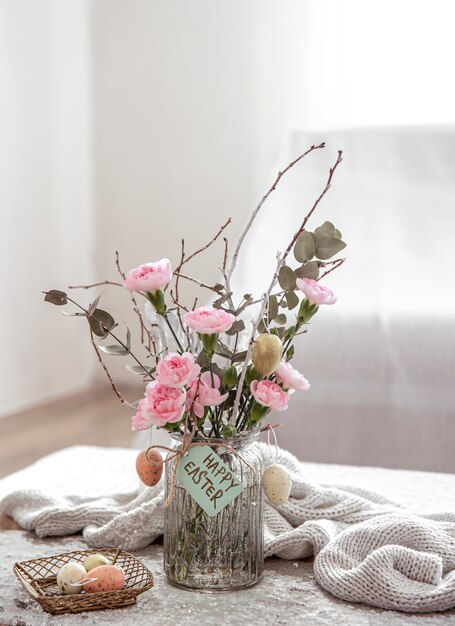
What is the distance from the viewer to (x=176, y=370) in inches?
30.2

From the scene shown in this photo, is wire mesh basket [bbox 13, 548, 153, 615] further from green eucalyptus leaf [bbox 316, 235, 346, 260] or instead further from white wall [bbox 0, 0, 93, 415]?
white wall [bbox 0, 0, 93, 415]

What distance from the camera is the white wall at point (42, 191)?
3.46m

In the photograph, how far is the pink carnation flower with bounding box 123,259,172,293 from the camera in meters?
0.80

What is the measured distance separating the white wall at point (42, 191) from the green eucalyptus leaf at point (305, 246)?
9.01ft

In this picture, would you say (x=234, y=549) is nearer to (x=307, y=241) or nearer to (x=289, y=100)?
(x=307, y=241)

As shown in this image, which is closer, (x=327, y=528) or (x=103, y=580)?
(x=103, y=580)

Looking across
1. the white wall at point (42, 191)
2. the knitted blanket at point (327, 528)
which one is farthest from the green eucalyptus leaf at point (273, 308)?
the white wall at point (42, 191)

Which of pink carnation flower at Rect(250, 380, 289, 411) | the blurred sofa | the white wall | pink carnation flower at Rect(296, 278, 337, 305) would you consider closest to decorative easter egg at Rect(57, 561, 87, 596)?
pink carnation flower at Rect(250, 380, 289, 411)

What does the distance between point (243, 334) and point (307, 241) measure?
12 cm

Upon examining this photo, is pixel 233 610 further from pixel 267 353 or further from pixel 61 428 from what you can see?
pixel 61 428

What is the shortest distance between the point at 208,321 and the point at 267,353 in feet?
0.20

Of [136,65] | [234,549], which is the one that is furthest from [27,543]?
[136,65]

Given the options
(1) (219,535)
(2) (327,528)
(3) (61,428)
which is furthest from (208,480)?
(3) (61,428)

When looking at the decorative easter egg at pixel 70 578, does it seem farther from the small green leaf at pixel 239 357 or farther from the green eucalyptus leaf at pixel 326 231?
the green eucalyptus leaf at pixel 326 231
